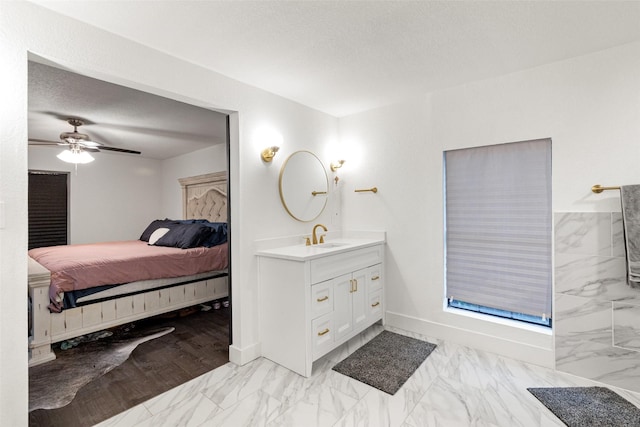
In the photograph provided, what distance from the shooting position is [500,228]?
2.55 m

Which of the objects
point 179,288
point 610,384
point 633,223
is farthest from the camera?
point 179,288

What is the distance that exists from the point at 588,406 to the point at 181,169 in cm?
602

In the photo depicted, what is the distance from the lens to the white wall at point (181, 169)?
491cm

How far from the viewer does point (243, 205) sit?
2.49 meters

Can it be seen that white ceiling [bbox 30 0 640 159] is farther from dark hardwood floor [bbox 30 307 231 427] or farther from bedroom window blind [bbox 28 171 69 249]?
bedroom window blind [bbox 28 171 69 249]

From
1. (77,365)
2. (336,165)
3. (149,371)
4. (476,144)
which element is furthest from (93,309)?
(476,144)

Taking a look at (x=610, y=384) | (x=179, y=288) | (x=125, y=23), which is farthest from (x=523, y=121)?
(x=179, y=288)

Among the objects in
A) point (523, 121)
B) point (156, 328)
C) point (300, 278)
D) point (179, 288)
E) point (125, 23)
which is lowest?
point (156, 328)

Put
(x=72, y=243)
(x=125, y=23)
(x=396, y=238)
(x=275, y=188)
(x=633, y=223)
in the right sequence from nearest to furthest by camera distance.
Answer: (x=125, y=23)
(x=633, y=223)
(x=275, y=188)
(x=396, y=238)
(x=72, y=243)

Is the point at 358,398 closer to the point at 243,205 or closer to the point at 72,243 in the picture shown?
the point at 243,205

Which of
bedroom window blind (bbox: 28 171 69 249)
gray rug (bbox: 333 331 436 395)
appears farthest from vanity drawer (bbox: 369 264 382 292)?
bedroom window blind (bbox: 28 171 69 249)

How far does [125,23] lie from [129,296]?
2.55 metres

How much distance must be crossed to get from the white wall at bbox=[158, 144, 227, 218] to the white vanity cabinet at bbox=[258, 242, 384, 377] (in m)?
2.90

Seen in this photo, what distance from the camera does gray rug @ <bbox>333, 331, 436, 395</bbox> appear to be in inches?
84.4
